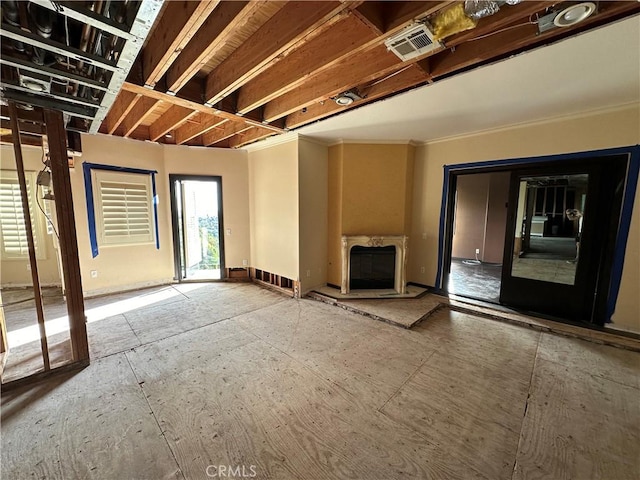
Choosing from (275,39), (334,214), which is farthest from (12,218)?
(275,39)

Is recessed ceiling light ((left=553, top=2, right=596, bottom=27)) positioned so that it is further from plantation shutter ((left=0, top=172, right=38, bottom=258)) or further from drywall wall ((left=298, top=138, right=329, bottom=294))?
plantation shutter ((left=0, top=172, right=38, bottom=258))

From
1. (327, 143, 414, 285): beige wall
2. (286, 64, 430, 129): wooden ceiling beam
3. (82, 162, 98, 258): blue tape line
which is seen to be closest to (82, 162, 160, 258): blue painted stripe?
(82, 162, 98, 258): blue tape line

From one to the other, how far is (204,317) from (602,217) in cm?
517

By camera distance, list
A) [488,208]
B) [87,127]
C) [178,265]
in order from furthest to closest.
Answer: [488,208]
[178,265]
[87,127]

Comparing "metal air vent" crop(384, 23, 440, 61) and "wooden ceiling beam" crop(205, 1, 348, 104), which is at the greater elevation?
"wooden ceiling beam" crop(205, 1, 348, 104)

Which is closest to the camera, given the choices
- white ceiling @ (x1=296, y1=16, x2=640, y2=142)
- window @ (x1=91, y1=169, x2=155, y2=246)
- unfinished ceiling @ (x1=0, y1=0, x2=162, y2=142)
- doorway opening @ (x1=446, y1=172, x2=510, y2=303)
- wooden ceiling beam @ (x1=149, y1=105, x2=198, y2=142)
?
unfinished ceiling @ (x1=0, y1=0, x2=162, y2=142)

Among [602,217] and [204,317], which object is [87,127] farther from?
[602,217]

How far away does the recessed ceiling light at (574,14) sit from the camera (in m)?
1.42

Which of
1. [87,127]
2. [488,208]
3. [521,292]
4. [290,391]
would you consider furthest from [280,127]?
[488,208]

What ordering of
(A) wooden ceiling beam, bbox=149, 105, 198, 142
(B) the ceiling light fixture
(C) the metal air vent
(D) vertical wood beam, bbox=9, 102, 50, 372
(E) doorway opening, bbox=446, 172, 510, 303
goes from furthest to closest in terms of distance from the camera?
(E) doorway opening, bbox=446, 172, 510, 303
(A) wooden ceiling beam, bbox=149, 105, 198, 142
(B) the ceiling light fixture
(D) vertical wood beam, bbox=9, 102, 50, 372
(C) the metal air vent

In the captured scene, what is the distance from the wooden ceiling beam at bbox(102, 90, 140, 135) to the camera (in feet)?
9.64

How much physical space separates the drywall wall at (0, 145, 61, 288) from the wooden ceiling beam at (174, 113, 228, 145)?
2521 mm

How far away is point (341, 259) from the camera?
14.3 feet

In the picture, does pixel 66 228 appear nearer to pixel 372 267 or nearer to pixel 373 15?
pixel 373 15
